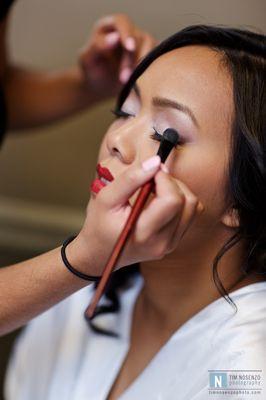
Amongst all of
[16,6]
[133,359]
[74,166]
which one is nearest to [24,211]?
[74,166]

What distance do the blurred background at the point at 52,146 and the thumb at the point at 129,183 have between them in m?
0.60

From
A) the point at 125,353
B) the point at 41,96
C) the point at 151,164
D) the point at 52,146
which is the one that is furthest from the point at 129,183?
the point at 52,146

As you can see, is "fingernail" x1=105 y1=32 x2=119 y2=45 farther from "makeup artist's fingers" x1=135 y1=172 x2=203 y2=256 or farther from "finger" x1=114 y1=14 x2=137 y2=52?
"makeup artist's fingers" x1=135 y1=172 x2=203 y2=256

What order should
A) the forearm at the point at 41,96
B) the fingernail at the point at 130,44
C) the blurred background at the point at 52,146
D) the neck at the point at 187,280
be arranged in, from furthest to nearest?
the blurred background at the point at 52,146 < the forearm at the point at 41,96 < the fingernail at the point at 130,44 < the neck at the point at 187,280

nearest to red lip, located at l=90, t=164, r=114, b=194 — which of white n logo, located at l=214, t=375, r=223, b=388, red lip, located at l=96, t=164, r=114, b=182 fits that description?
red lip, located at l=96, t=164, r=114, b=182

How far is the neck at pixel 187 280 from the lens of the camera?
75 cm

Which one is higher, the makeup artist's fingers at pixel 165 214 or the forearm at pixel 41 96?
the makeup artist's fingers at pixel 165 214

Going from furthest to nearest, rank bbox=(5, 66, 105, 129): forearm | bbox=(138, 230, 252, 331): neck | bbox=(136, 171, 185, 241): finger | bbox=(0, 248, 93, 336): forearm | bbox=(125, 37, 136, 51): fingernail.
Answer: bbox=(5, 66, 105, 129): forearm < bbox=(125, 37, 136, 51): fingernail < bbox=(138, 230, 252, 331): neck < bbox=(0, 248, 93, 336): forearm < bbox=(136, 171, 185, 241): finger

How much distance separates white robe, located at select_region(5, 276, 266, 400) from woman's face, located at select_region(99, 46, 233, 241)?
0.15 m

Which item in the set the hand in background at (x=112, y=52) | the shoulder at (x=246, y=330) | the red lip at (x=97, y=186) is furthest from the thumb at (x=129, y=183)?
the hand in background at (x=112, y=52)

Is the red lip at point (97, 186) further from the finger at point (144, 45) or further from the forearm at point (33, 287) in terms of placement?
the finger at point (144, 45)

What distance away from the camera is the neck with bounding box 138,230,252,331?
2.46 feet

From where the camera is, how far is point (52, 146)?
1.45 metres

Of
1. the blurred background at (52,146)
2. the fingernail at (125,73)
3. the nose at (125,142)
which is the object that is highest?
the nose at (125,142)
